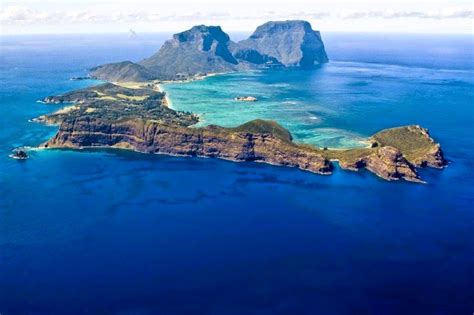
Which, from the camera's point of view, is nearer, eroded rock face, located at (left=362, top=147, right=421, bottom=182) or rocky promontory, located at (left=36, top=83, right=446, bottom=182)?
eroded rock face, located at (left=362, top=147, right=421, bottom=182)

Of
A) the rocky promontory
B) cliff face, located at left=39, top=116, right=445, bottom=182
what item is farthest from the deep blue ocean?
the rocky promontory

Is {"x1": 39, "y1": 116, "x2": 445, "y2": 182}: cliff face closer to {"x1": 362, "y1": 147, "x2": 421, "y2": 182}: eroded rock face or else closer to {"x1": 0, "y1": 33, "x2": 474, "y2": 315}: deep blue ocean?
{"x1": 362, "y1": 147, "x2": 421, "y2": 182}: eroded rock face

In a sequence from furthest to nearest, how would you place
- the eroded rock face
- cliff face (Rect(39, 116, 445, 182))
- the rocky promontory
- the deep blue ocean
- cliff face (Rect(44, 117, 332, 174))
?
cliff face (Rect(44, 117, 332, 174)), the rocky promontory, cliff face (Rect(39, 116, 445, 182)), the eroded rock face, the deep blue ocean

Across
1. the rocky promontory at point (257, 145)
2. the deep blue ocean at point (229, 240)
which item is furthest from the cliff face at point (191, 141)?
the deep blue ocean at point (229, 240)

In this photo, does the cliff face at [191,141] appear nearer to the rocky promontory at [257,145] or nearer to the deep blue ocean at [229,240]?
the rocky promontory at [257,145]

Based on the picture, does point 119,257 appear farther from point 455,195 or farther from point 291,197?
point 455,195

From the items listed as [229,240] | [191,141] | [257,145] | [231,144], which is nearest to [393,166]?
[257,145]

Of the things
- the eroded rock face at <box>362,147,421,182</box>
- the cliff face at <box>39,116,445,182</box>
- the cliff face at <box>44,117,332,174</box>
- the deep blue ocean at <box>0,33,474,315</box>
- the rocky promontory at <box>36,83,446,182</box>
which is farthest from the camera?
the cliff face at <box>44,117,332,174</box>

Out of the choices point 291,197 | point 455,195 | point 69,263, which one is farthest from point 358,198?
point 69,263
